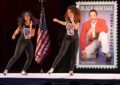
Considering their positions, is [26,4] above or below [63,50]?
above

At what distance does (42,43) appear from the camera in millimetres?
7348

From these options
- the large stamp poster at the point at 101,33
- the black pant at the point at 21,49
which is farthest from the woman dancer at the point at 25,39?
the large stamp poster at the point at 101,33

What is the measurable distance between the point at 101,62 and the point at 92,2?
174 centimetres

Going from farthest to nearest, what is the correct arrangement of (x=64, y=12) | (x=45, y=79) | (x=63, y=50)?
1. (x=64, y=12)
2. (x=63, y=50)
3. (x=45, y=79)

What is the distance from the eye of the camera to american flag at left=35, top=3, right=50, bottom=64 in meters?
7.35

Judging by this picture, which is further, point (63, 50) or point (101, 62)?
point (101, 62)

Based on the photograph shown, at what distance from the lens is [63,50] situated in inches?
276

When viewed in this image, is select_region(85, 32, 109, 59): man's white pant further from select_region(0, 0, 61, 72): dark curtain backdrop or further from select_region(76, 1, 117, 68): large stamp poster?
select_region(0, 0, 61, 72): dark curtain backdrop

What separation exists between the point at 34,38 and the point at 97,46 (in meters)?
1.82

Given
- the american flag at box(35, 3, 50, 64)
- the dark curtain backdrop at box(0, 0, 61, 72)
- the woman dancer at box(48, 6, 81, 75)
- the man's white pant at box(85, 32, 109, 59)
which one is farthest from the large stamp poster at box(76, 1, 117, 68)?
the american flag at box(35, 3, 50, 64)

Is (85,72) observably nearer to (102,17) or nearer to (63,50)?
(63,50)

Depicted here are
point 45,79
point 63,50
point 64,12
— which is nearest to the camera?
point 45,79

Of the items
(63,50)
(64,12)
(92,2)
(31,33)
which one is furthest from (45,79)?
(92,2)

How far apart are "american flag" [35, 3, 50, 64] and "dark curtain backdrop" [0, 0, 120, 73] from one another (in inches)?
7.6
